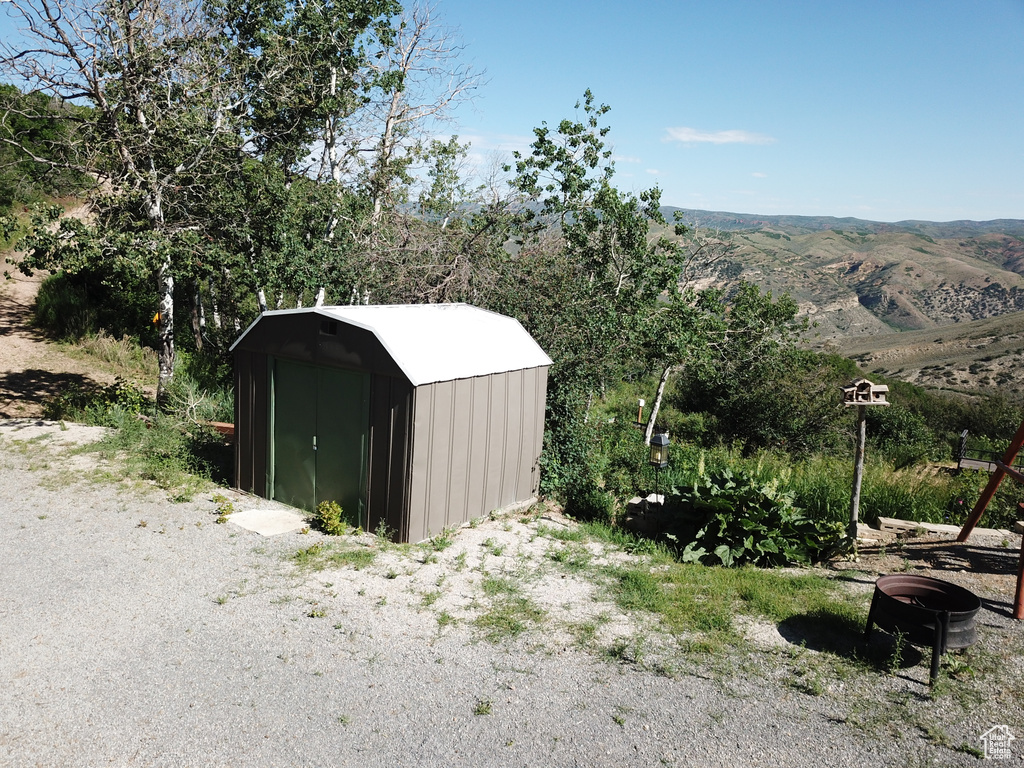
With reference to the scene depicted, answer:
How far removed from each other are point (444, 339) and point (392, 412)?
1.09 meters

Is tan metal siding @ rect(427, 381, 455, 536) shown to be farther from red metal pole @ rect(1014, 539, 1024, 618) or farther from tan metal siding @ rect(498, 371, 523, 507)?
red metal pole @ rect(1014, 539, 1024, 618)

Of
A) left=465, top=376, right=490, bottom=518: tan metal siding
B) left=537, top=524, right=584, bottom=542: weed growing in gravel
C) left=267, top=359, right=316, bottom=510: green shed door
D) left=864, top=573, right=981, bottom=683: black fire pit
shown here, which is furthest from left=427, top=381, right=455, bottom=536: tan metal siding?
left=864, top=573, right=981, bottom=683: black fire pit

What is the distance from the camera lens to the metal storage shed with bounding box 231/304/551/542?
7125 millimetres

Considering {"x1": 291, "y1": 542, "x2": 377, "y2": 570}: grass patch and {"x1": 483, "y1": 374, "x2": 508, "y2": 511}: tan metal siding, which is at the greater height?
{"x1": 483, "y1": 374, "x2": 508, "y2": 511}: tan metal siding

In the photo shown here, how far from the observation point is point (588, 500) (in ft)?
29.5

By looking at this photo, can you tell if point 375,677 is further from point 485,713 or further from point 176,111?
point 176,111

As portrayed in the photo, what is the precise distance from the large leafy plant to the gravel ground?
1.67m

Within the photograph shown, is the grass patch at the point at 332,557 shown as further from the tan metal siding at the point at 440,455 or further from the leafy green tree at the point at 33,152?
the leafy green tree at the point at 33,152

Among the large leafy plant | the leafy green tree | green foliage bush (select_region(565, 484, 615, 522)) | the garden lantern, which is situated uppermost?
the leafy green tree

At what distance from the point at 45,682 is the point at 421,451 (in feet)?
11.7

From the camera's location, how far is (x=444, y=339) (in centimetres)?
766

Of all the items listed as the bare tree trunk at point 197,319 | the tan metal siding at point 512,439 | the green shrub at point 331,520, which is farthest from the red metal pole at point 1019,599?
Result: the bare tree trunk at point 197,319

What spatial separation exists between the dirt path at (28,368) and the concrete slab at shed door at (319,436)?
21.6ft

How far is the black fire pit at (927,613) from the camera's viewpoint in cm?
482
